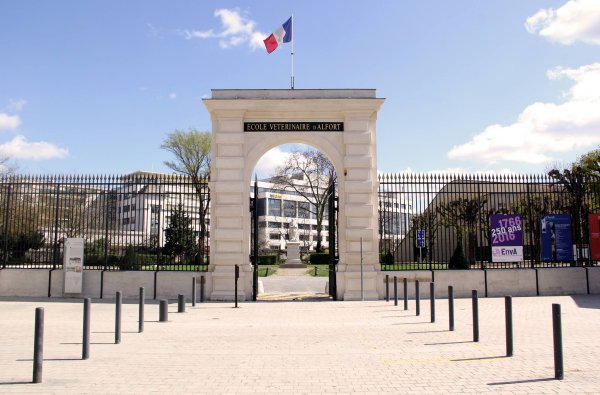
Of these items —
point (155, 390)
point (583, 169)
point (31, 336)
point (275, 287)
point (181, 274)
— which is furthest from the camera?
point (583, 169)

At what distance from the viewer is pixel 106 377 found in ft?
22.4

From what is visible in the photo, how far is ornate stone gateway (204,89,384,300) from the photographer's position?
17.0 m

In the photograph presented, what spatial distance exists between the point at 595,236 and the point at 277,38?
13.2 metres

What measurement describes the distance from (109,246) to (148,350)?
1042cm

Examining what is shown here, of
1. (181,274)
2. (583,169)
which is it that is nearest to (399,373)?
(181,274)

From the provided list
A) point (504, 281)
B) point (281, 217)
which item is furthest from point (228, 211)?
point (281, 217)

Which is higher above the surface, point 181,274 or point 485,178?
point 485,178

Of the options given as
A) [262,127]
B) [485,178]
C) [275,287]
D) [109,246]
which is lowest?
[275,287]

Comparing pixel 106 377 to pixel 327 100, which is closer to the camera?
pixel 106 377

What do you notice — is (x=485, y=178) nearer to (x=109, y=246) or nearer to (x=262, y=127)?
(x=262, y=127)

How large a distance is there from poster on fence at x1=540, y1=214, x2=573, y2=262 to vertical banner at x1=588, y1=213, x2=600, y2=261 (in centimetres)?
86

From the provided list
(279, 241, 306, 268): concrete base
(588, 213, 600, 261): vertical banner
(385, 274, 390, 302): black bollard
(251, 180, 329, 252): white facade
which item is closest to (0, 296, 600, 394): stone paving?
(385, 274, 390, 302): black bollard

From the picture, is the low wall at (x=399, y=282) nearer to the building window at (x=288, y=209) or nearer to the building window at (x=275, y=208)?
the building window at (x=288, y=209)

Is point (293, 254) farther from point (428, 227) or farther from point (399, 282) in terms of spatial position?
point (399, 282)
